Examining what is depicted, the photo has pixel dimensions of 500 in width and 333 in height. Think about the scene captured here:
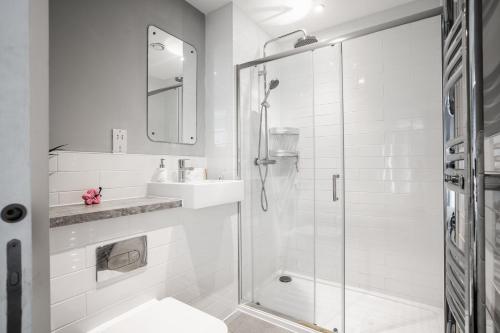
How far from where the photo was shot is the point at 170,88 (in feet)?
5.68

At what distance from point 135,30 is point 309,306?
7.27 feet

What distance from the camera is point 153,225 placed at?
1373 millimetres

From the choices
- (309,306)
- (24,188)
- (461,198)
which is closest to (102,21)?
(24,188)

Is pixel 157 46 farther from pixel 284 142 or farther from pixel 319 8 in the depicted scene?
pixel 319 8

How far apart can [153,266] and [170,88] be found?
3.80 feet

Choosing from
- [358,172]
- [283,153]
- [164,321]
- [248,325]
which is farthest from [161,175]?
[358,172]

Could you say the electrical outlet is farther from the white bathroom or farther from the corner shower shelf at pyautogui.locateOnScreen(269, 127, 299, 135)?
the corner shower shelf at pyautogui.locateOnScreen(269, 127, 299, 135)

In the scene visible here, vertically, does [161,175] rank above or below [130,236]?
above

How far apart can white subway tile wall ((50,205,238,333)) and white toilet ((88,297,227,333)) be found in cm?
10

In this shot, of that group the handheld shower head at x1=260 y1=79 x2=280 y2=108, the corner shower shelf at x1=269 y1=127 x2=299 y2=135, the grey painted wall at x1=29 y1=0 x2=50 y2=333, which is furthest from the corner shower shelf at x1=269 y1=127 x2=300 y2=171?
the grey painted wall at x1=29 y1=0 x2=50 y2=333

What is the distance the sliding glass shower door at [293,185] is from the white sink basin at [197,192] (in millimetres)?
403

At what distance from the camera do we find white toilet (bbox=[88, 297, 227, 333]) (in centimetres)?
105

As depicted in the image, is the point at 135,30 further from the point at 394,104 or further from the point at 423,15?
the point at 394,104

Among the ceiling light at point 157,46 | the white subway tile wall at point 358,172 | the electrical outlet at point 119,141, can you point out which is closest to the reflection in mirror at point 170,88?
the ceiling light at point 157,46
